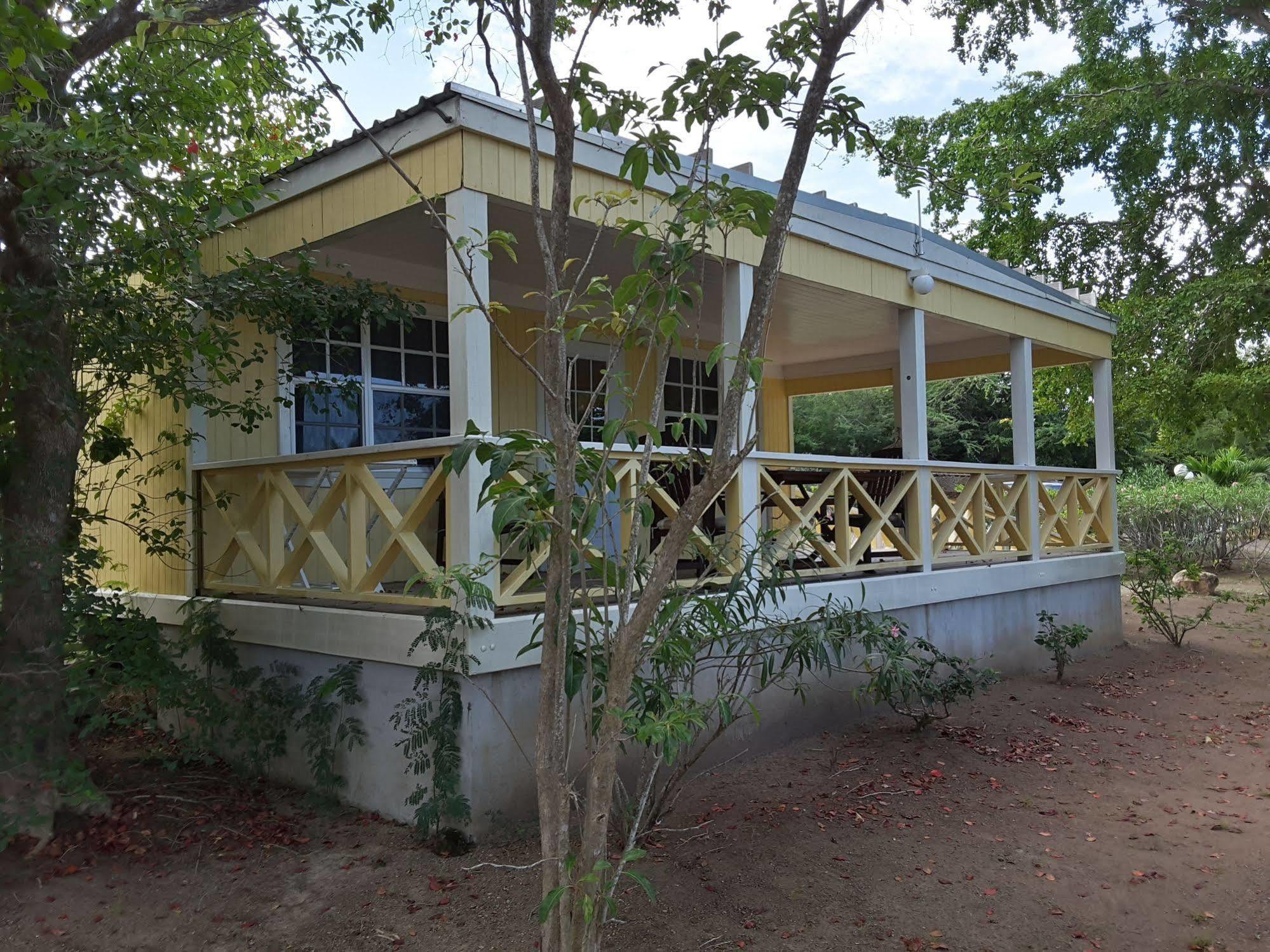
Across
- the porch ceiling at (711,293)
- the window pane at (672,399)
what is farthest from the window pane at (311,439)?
the window pane at (672,399)

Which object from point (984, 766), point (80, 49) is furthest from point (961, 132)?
point (80, 49)

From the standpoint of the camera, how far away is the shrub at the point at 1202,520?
656 inches

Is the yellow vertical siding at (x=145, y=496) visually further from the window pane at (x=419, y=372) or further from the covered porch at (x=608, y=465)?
the window pane at (x=419, y=372)

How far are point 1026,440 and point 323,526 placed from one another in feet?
20.7

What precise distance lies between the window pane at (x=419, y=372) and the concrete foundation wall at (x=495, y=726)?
2.62m

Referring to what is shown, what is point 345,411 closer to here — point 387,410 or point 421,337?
point 387,410

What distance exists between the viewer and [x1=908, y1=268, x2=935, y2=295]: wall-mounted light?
23.0ft

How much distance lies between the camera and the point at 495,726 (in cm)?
424

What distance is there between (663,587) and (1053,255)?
15671mm

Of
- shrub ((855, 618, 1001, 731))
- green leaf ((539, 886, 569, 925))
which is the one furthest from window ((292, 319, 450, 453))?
green leaf ((539, 886, 569, 925))

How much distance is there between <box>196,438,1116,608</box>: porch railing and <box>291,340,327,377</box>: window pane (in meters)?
0.75

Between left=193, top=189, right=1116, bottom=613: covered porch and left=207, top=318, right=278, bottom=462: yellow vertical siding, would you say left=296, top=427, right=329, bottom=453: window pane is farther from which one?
left=207, top=318, right=278, bottom=462: yellow vertical siding

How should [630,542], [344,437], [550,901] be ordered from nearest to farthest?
[550,901]
[630,542]
[344,437]

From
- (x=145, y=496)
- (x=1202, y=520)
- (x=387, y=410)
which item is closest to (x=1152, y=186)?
(x=1202, y=520)
